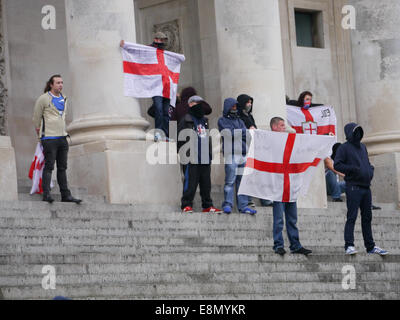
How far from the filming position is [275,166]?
17734 millimetres

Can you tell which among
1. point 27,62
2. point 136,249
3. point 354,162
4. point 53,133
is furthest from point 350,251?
point 27,62

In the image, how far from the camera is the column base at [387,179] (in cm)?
2403

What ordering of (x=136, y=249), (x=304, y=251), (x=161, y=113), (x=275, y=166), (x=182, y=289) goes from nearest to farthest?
(x=182, y=289) → (x=136, y=249) → (x=304, y=251) → (x=275, y=166) → (x=161, y=113)

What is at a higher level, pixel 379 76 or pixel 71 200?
pixel 379 76

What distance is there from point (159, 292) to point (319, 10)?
1580 centimetres

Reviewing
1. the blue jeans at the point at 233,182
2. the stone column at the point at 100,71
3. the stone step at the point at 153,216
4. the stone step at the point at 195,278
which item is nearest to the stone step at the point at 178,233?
the stone step at the point at 153,216

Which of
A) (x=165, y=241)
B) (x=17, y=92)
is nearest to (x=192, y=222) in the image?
(x=165, y=241)

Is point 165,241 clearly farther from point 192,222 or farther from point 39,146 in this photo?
point 39,146

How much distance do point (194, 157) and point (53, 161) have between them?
2312 millimetres

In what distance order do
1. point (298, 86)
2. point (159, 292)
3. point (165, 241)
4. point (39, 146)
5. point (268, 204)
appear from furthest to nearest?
1. point (298, 86)
2. point (268, 204)
3. point (39, 146)
4. point (165, 241)
5. point (159, 292)

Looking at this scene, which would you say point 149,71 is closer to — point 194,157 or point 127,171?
point 127,171

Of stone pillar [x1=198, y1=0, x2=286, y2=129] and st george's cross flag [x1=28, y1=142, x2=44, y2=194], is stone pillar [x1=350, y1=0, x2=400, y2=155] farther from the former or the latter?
st george's cross flag [x1=28, y1=142, x2=44, y2=194]

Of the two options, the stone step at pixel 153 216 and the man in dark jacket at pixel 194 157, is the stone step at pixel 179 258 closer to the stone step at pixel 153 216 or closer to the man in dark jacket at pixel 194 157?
the stone step at pixel 153 216

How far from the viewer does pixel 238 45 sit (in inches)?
861
